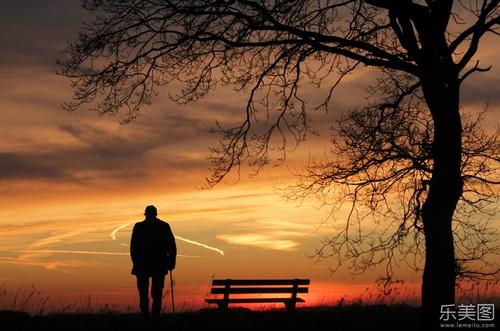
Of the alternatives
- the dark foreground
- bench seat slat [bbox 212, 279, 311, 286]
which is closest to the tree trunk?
the dark foreground

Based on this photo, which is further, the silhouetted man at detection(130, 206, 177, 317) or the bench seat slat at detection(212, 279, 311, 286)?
the bench seat slat at detection(212, 279, 311, 286)

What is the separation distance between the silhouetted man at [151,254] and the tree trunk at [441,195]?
17.2ft

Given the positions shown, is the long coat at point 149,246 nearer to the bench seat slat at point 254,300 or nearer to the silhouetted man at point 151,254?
the silhouetted man at point 151,254

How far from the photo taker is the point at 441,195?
15586mm

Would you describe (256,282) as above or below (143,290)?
above

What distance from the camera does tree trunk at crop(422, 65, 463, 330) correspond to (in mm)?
15430

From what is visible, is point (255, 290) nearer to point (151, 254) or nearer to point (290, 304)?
point (290, 304)

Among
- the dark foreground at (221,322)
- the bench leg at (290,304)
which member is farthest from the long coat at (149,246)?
the bench leg at (290,304)

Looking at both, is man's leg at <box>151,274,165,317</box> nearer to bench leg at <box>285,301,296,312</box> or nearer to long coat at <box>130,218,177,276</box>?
long coat at <box>130,218,177,276</box>

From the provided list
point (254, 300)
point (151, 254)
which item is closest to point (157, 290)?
point (151, 254)

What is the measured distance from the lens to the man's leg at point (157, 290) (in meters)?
16.0

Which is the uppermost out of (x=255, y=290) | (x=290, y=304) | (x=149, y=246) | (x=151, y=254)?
(x=149, y=246)

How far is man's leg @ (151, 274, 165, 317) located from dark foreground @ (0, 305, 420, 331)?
0.30m

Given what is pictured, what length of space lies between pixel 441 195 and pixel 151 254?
5.87 metres
